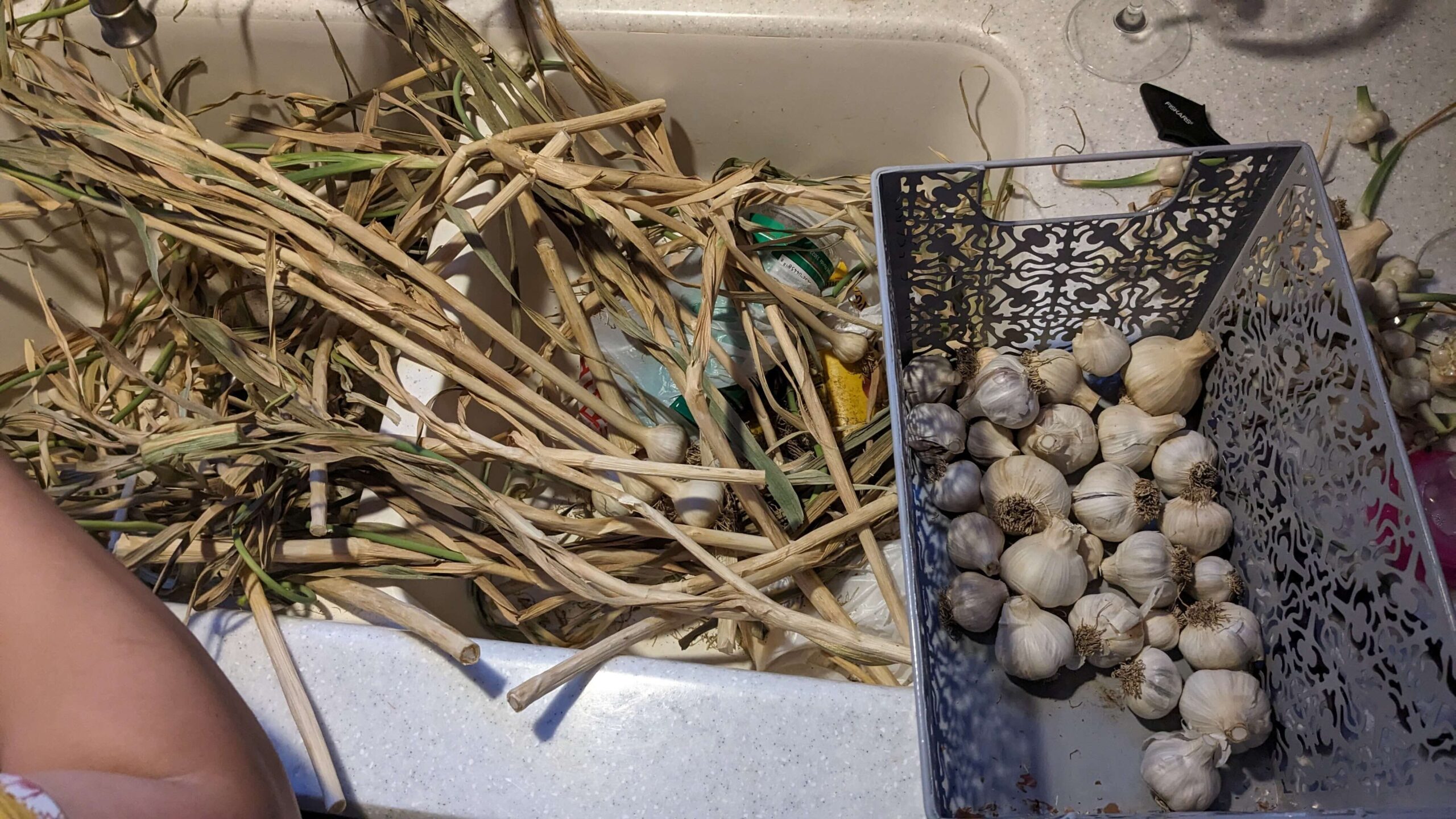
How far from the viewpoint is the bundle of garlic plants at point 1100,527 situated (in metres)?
0.53

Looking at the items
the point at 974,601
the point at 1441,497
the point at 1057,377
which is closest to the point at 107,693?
the point at 974,601

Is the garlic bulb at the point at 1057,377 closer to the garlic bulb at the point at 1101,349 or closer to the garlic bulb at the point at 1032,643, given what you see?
the garlic bulb at the point at 1101,349

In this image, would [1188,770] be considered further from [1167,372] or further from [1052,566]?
[1167,372]

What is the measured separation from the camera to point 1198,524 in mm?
552

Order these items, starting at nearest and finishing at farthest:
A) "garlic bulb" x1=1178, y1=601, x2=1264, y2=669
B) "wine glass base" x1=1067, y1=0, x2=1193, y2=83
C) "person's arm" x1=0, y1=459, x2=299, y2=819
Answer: "person's arm" x1=0, y1=459, x2=299, y2=819, "garlic bulb" x1=1178, y1=601, x2=1264, y2=669, "wine glass base" x1=1067, y1=0, x2=1193, y2=83

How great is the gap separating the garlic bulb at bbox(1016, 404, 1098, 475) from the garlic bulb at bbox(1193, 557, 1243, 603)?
10 centimetres

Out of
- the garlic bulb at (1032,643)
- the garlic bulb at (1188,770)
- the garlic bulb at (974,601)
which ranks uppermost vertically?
the garlic bulb at (974,601)

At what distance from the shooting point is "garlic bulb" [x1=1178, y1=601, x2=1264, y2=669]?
1.73 feet

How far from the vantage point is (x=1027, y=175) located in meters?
0.70

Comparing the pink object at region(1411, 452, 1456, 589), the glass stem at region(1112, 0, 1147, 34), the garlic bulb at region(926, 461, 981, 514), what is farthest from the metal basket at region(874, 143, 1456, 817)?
the glass stem at region(1112, 0, 1147, 34)

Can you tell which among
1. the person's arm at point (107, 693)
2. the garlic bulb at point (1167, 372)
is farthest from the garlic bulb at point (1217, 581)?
the person's arm at point (107, 693)

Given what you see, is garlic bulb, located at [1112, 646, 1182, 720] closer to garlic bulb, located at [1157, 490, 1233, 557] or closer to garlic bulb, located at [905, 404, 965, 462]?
garlic bulb, located at [1157, 490, 1233, 557]

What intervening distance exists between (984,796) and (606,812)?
24 cm

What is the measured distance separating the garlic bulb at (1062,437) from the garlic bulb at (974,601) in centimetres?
10
